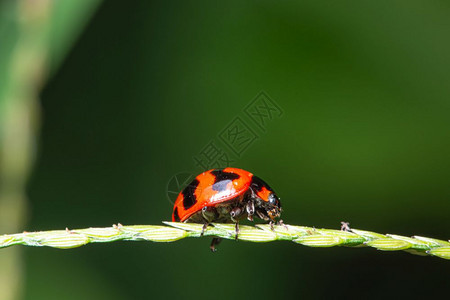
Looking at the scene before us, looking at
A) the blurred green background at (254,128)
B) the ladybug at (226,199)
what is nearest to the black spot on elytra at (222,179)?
the ladybug at (226,199)

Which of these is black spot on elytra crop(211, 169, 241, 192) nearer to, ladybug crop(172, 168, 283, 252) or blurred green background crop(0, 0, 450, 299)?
ladybug crop(172, 168, 283, 252)

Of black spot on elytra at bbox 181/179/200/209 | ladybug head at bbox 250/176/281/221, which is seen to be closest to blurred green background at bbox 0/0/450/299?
ladybug head at bbox 250/176/281/221

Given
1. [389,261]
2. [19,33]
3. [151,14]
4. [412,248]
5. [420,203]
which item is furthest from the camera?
[151,14]

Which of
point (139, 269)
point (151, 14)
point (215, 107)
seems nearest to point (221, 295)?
point (139, 269)

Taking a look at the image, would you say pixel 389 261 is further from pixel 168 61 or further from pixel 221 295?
pixel 168 61

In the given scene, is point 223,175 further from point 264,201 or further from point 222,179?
point 264,201

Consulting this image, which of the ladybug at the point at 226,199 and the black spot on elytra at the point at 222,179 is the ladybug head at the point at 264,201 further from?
the black spot on elytra at the point at 222,179

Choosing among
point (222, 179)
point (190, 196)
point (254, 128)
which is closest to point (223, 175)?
point (222, 179)
